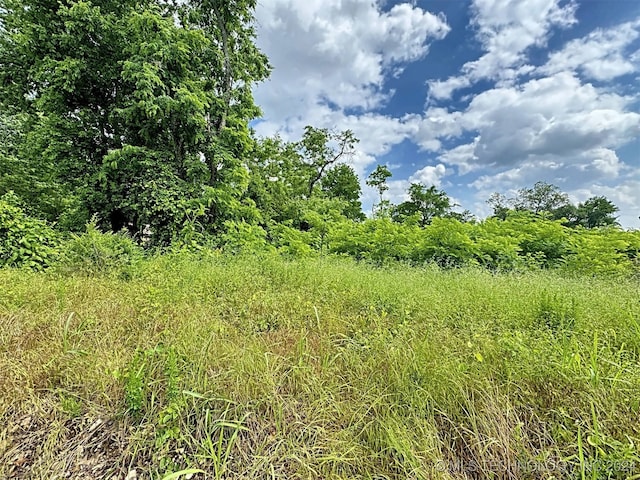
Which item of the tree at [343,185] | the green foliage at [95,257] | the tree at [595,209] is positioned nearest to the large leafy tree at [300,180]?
the tree at [343,185]

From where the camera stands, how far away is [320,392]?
1929mm

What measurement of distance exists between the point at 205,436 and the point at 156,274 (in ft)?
8.89

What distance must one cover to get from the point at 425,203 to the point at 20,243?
17486 millimetres

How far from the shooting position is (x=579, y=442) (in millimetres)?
1403

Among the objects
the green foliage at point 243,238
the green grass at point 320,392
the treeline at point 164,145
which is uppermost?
the treeline at point 164,145

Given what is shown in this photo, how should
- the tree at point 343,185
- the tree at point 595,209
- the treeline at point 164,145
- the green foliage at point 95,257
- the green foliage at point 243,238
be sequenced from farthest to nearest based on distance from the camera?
the tree at point 343,185, the tree at point 595,209, the green foliage at point 243,238, the treeline at point 164,145, the green foliage at point 95,257

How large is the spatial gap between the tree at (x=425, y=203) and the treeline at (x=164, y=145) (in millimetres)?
9959

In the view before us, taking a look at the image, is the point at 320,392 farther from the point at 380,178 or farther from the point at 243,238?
the point at 380,178

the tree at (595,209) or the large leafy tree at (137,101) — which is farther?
the tree at (595,209)

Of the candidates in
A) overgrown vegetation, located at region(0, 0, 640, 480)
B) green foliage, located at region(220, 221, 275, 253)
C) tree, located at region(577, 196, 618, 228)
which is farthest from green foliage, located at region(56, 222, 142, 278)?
tree, located at region(577, 196, 618, 228)

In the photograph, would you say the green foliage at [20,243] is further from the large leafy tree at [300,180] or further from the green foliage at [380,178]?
the green foliage at [380,178]

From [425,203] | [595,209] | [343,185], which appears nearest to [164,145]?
[343,185]

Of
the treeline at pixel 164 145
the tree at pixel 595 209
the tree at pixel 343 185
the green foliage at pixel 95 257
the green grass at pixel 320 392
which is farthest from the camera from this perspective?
the tree at pixel 343 185

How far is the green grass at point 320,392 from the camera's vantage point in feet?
5.07
